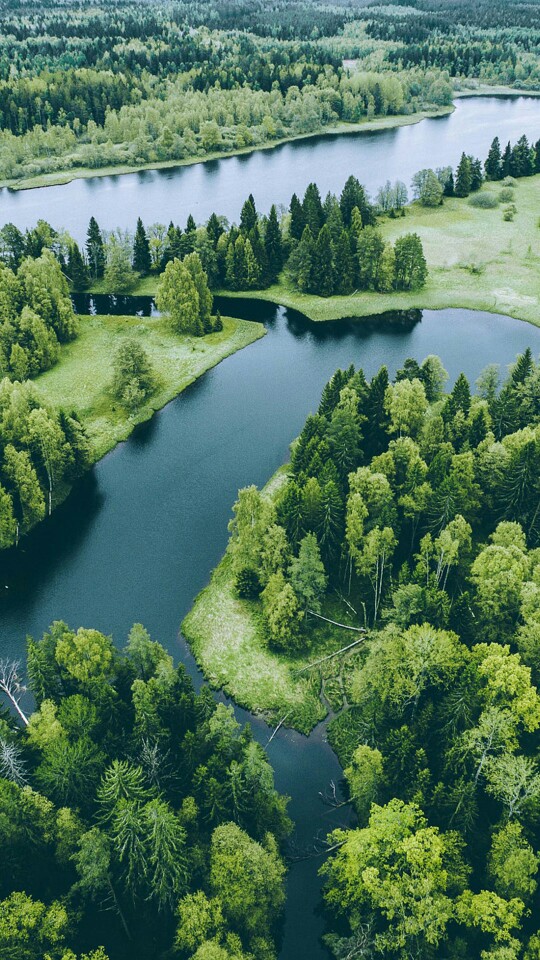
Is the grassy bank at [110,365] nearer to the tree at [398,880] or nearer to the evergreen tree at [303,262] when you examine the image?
the evergreen tree at [303,262]

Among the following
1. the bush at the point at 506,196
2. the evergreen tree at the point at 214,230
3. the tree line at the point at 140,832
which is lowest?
the tree line at the point at 140,832

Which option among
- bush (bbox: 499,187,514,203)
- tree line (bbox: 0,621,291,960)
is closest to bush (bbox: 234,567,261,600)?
tree line (bbox: 0,621,291,960)

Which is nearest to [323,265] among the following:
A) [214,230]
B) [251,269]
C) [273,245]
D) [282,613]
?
[273,245]

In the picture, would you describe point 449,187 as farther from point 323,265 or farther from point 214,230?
point 214,230

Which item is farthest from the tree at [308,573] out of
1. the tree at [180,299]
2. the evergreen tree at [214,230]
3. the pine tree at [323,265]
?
the evergreen tree at [214,230]

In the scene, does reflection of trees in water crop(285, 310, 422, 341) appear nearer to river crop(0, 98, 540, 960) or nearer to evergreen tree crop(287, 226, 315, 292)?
river crop(0, 98, 540, 960)

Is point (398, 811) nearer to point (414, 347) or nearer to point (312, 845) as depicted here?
point (312, 845)
